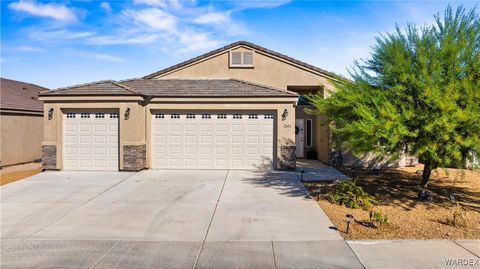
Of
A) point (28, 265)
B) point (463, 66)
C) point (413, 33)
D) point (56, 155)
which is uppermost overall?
point (413, 33)

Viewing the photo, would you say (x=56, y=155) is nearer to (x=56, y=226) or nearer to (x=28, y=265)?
(x=56, y=226)

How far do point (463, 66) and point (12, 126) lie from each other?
65.7ft

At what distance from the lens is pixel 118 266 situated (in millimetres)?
5387

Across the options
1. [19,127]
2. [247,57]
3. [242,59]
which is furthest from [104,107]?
[247,57]

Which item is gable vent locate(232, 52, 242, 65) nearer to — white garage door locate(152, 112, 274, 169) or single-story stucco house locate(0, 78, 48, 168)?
white garage door locate(152, 112, 274, 169)

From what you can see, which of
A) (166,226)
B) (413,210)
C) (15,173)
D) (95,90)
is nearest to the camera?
(166,226)

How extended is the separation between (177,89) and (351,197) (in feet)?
31.7

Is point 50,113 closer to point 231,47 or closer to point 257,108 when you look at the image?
Answer: point 257,108

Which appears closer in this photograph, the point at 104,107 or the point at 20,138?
the point at 104,107

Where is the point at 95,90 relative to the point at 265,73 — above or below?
below

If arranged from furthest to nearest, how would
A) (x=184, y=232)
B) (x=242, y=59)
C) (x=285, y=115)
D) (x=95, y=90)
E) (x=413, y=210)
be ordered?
1. (x=242, y=59)
2. (x=285, y=115)
3. (x=95, y=90)
4. (x=413, y=210)
5. (x=184, y=232)

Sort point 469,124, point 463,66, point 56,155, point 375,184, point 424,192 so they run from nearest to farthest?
1. point 469,124
2. point 463,66
3. point 424,192
4. point 375,184
5. point 56,155

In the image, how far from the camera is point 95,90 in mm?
14453

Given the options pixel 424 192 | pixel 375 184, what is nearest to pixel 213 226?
pixel 424 192
